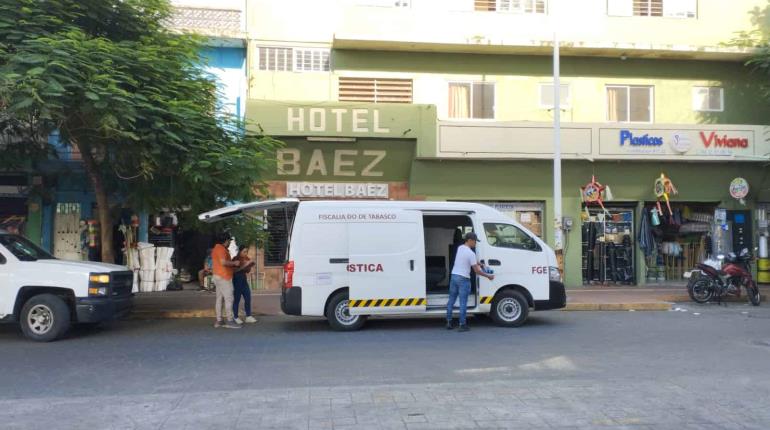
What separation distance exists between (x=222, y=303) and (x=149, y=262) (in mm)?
5205

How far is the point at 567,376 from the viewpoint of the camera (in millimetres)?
7137

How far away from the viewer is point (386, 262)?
10.6 metres

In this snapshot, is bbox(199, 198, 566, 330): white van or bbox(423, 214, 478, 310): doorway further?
bbox(423, 214, 478, 310): doorway

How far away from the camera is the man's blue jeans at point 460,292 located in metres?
10.5

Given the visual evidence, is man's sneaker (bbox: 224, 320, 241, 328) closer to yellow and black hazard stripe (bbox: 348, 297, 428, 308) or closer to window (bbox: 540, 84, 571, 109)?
yellow and black hazard stripe (bbox: 348, 297, 428, 308)

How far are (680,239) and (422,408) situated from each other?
1632cm

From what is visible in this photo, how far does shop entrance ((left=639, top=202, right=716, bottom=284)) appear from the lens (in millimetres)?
18797

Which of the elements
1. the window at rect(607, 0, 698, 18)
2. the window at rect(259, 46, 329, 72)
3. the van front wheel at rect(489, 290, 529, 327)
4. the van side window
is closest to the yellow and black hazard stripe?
the van front wheel at rect(489, 290, 529, 327)

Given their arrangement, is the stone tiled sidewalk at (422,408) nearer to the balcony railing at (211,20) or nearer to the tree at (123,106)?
the tree at (123,106)

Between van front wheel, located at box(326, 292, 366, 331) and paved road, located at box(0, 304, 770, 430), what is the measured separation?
30cm

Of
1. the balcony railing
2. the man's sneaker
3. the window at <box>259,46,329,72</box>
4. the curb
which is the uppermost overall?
the balcony railing

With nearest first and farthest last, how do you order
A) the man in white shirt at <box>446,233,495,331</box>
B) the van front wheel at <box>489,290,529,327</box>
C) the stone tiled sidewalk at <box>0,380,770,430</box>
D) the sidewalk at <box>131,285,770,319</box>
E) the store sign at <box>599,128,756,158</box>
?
the stone tiled sidewalk at <box>0,380,770,430</box> → the man in white shirt at <box>446,233,495,331</box> → the van front wheel at <box>489,290,529,327</box> → the sidewalk at <box>131,285,770,319</box> → the store sign at <box>599,128,756,158</box>

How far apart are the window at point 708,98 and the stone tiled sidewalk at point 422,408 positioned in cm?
1476

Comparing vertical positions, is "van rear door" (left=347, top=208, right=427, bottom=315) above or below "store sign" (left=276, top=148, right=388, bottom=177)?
below
